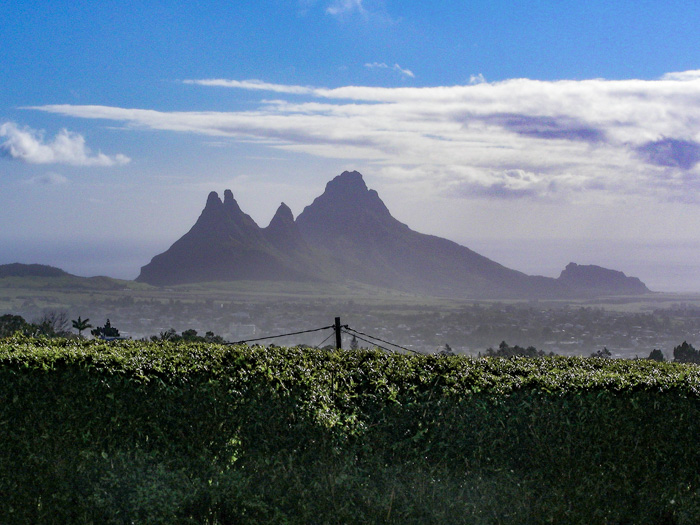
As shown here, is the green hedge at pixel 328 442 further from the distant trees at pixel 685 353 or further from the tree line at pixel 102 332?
the distant trees at pixel 685 353

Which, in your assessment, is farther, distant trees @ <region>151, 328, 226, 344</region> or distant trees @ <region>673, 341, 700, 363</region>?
distant trees @ <region>673, 341, 700, 363</region>

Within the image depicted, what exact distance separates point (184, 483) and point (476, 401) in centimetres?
457

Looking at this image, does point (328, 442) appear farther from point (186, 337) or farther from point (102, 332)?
point (102, 332)

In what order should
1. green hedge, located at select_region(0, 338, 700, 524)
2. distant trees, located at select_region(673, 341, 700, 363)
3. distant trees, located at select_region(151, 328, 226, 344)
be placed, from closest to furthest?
green hedge, located at select_region(0, 338, 700, 524) < distant trees, located at select_region(151, 328, 226, 344) < distant trees, located at select_region(673, 341, 700, 363)

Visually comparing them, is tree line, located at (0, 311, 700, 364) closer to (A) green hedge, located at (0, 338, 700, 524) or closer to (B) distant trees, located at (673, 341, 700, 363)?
(B) distant trees, located at (673, 341, 700, 363)

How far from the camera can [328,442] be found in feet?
31.6

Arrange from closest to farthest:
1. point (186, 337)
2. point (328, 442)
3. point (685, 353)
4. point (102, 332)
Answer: point (328, 442) < point (186, 337) < point (102, 332) < point (685, 353)

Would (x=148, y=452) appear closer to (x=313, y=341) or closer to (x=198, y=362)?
(x=198, y=362)

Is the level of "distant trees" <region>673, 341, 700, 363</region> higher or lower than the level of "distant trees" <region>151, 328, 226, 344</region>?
lower

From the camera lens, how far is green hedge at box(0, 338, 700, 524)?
8.83 metres

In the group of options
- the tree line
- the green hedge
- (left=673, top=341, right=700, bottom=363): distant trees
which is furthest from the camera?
(left=673, top=341, right=700, bottom=363): distant trees

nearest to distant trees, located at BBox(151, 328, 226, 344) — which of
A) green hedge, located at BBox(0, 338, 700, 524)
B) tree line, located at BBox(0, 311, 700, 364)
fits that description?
tree line, located at BBox(0, 311, 700, 364)

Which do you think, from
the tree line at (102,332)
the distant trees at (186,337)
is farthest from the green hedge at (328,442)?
the tree line at (102,332)

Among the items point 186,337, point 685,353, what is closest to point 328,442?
point 186,337
